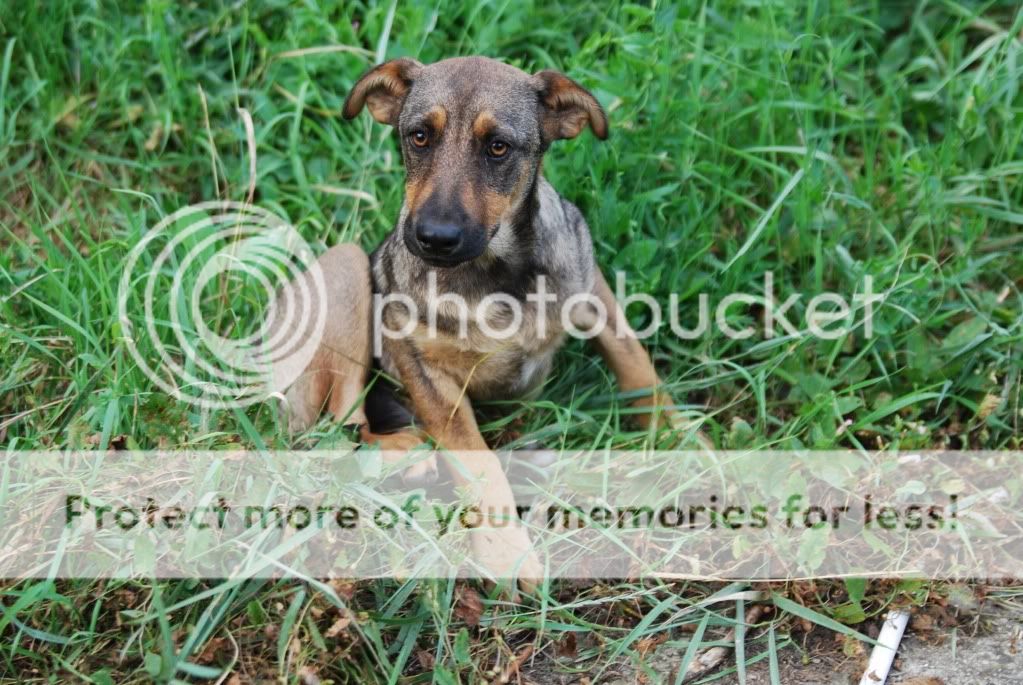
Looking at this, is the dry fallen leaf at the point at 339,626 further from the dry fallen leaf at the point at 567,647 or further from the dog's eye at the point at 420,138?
the dog's eye at the point at 420,138

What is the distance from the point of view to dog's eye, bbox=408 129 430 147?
4.11 meters

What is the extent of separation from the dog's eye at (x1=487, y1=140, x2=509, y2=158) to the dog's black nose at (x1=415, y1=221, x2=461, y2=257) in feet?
1.31

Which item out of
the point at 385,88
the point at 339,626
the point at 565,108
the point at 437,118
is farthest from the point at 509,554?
the point at 385,88

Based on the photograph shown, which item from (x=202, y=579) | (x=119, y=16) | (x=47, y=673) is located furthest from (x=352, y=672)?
(x=119, y=16)

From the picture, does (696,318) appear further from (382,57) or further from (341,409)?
(382,57)

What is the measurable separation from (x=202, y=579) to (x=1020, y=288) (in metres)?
3.96

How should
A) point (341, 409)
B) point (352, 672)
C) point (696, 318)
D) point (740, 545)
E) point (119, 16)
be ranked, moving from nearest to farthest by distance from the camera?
point (352, 672) < point (740, 545) < point (341, 409) < point (696, 318) < point (119, 16)

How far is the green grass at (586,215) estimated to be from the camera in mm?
3756

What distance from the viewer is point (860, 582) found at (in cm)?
383

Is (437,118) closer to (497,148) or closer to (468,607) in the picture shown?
(497,148)
